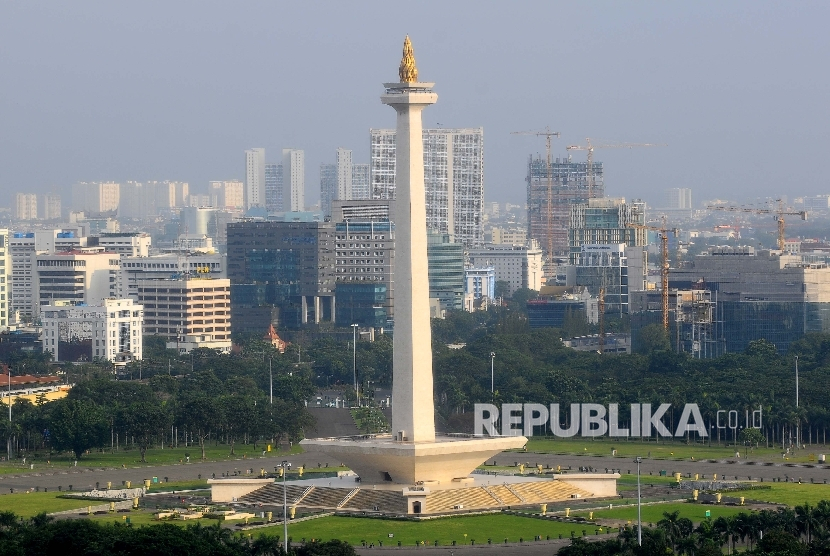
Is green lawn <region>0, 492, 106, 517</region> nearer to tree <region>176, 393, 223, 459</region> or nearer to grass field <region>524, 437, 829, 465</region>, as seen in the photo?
tree <region>176, 393, 223, 459</region>

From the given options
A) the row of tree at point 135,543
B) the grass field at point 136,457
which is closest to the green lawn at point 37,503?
the grass field at point 136,457

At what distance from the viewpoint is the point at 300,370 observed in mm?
153000

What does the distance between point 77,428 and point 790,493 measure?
38060 millimetres

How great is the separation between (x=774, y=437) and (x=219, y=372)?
48.9 metres

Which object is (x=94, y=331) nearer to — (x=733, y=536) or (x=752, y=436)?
(x=752, y=436)

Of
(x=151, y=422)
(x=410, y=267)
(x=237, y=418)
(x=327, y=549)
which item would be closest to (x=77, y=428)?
(x=151, y=422)

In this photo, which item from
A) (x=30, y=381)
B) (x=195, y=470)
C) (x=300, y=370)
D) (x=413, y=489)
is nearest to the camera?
(x=413, y=489)

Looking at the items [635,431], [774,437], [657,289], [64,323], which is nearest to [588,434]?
[635,431]

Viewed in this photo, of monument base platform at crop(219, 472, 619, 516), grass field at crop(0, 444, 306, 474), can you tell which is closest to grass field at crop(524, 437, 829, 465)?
grass field at crop(0, 444, 306, 474)

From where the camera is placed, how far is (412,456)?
8212 centimetres

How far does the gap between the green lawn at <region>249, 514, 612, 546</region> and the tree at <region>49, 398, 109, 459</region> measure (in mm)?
28862

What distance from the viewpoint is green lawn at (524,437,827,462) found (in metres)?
105

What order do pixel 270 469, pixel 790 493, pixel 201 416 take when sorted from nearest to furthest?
pixel 790 493
pixel 270 469
pixel 201 416

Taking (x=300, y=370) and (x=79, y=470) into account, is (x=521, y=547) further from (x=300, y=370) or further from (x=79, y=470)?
(x=300, y=370)
